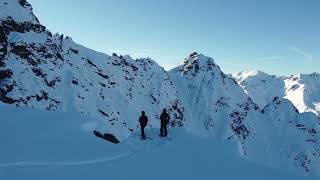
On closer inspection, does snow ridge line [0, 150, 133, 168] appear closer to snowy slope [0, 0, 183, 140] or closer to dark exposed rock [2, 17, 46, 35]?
snowy slope [0, 0, 183, 140]

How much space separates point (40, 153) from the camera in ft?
50.0

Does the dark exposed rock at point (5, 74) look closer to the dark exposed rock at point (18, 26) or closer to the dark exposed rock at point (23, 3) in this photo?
the dark exposed rock at point (18, 26)

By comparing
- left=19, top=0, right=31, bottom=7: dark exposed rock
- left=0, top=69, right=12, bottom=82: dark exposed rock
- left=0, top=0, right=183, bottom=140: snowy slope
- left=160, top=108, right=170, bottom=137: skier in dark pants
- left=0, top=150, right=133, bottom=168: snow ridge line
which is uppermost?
left=19, top=0, right=31, bottom=7: dark exposed rock

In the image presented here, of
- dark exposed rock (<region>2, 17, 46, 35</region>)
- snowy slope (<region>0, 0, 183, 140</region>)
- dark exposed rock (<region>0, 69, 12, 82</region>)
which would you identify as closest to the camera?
dark exposed rock (<region>0, 69, 12, 82</region>)

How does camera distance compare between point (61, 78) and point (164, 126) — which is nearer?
point (164, 126)

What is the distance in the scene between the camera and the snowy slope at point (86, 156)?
46.1 ft

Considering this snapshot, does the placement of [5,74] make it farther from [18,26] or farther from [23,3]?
[23,3]

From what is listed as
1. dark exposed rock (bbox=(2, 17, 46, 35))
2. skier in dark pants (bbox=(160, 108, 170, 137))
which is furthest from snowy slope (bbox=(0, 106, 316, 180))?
dark exposed rock (bbox=(2, 17, 46, 35))

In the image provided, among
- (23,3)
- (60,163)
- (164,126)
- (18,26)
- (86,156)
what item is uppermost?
(23,3)

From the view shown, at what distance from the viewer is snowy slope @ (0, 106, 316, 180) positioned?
46.1 ft

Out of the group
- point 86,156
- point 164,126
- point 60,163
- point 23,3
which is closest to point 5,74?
point 23,3

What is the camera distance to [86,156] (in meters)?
16.5

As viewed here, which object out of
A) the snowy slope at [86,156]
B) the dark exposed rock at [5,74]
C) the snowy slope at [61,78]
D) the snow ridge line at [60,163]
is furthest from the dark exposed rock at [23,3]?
the snow ridge line at [60,163]

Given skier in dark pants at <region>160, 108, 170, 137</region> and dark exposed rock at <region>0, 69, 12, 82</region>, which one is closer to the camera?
skier in dark pants at <region>160, 108, 170, 137</region>
